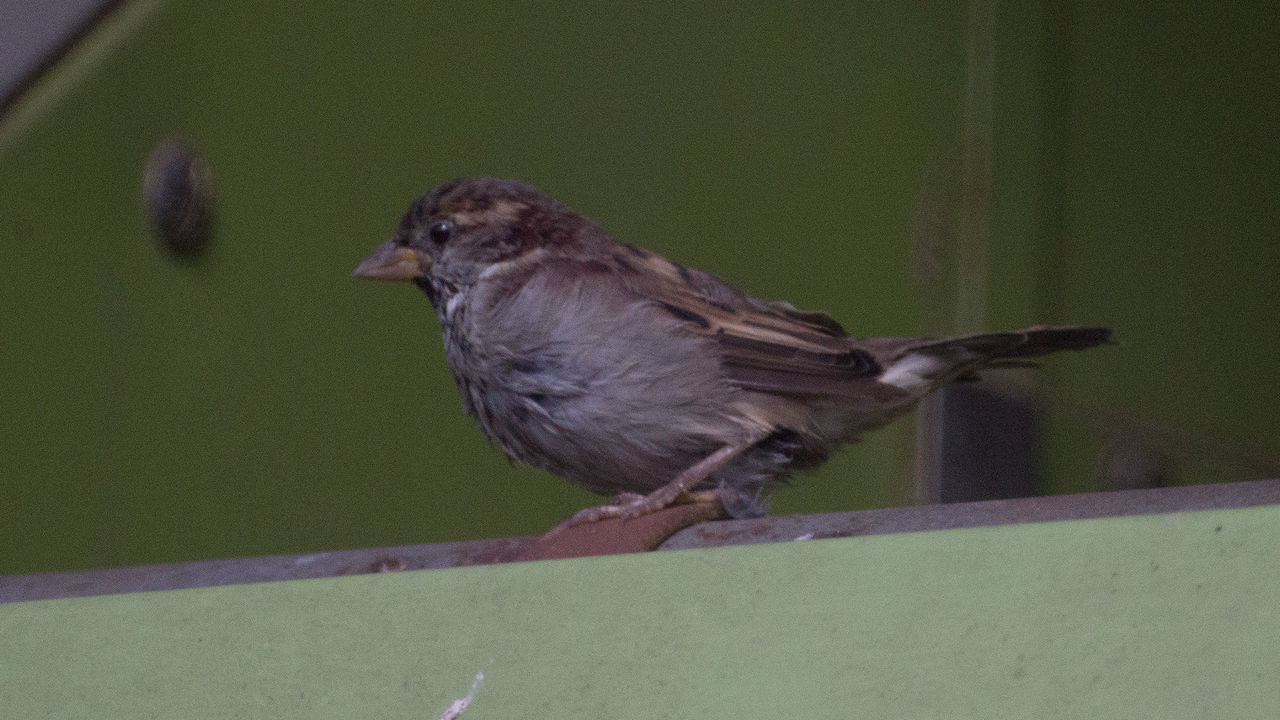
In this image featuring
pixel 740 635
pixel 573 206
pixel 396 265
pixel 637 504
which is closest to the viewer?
pixel 740 635

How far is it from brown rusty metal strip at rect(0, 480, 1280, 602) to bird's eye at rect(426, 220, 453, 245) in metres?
0.79

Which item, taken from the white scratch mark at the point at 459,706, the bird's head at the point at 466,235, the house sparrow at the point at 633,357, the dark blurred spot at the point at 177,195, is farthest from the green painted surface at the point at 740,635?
the dark blurred spot at the point at 177,195

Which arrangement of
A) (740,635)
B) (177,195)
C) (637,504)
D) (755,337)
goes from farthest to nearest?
(177,195) → (755,337) → (637,504) → (740,635)

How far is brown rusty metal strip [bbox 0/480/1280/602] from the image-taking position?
4.65 feet

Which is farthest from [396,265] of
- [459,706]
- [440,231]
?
[459,706]

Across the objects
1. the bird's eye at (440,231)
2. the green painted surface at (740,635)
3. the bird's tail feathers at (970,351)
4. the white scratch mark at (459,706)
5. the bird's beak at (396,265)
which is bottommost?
the white scratch mark at (459,706)

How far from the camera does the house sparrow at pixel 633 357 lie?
2.13 meters

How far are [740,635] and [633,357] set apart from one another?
0.87 m

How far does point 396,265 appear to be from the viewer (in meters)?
2.38

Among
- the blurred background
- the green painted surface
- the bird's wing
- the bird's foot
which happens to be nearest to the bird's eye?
the bird's wing

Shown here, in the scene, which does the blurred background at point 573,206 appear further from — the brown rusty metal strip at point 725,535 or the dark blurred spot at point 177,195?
the brown rusty metal strip at point 725,535

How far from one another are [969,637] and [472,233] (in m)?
1.29

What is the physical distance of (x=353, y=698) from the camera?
1.34 meters

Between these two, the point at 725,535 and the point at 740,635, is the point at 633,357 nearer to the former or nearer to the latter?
the point at 725,535
